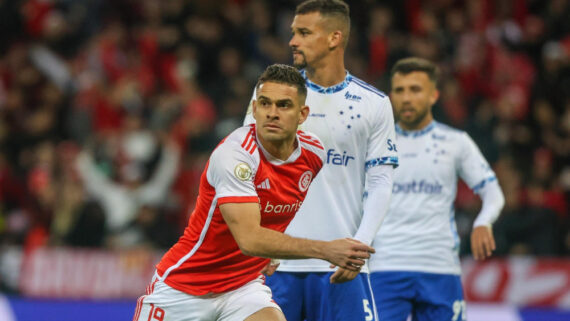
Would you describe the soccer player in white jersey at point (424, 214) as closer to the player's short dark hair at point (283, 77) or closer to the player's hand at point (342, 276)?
the player's hand at point (342, 276)

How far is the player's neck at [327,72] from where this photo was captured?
215 inches

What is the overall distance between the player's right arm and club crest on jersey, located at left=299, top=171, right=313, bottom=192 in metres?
0.55

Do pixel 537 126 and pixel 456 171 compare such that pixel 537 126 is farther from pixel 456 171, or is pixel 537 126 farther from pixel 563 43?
pixel 456 171

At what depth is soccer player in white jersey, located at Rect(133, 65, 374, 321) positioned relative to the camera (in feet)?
14.8

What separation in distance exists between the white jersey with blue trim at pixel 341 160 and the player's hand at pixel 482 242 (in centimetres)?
126

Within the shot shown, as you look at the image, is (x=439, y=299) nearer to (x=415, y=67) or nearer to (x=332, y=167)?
(x=332, y=167)

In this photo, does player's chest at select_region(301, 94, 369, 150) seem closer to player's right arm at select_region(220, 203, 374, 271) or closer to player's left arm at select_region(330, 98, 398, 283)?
player's left arm at select_region(330, 98, 398, 283)

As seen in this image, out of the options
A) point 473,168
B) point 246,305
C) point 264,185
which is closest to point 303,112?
point 264,185

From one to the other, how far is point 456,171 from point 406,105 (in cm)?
65

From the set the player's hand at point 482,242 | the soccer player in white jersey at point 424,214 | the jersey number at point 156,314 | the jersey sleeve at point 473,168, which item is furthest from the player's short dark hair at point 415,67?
the jersey number at point 156,314

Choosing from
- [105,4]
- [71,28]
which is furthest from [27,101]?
[105,4]

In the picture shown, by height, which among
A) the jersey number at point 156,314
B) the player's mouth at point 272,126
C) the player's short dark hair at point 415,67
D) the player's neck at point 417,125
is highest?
the player's short dark hair at point 415,67

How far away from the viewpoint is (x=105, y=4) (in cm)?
1469

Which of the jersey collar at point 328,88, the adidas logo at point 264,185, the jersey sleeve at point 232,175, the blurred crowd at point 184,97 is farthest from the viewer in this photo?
the blurred crowd at point 184,97
